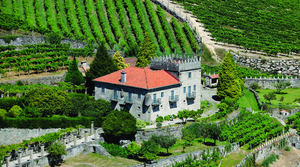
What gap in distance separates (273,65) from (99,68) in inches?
2094

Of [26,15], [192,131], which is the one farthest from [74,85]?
[26,15]

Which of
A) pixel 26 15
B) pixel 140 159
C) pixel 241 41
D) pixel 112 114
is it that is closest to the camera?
pixel 140 159

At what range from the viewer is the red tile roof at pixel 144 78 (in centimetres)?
6277

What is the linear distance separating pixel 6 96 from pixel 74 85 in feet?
36.8

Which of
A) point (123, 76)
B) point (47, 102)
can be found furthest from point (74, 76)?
point (47, 102)

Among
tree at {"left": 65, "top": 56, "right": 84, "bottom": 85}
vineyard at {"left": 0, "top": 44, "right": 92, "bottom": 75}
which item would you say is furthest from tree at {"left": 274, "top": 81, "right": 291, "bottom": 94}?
tree at {"left": 65, "top": 56, "right": 84, "bottom": 85}

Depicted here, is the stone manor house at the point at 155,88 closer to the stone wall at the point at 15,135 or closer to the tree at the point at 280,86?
the stone wall at the point at 15,135

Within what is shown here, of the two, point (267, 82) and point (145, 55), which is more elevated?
point (145, 55)

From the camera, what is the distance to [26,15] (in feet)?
357

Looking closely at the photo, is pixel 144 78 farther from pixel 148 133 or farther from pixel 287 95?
pixel 287 95

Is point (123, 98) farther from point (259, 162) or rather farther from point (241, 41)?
point (241, 41)

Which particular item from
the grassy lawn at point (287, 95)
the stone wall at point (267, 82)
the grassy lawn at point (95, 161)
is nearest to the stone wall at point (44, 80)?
the grassy lawn at point (95, 161)

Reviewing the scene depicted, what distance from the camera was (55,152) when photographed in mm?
49469

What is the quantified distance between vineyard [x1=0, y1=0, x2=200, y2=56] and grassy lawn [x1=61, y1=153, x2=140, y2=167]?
46825 mm
